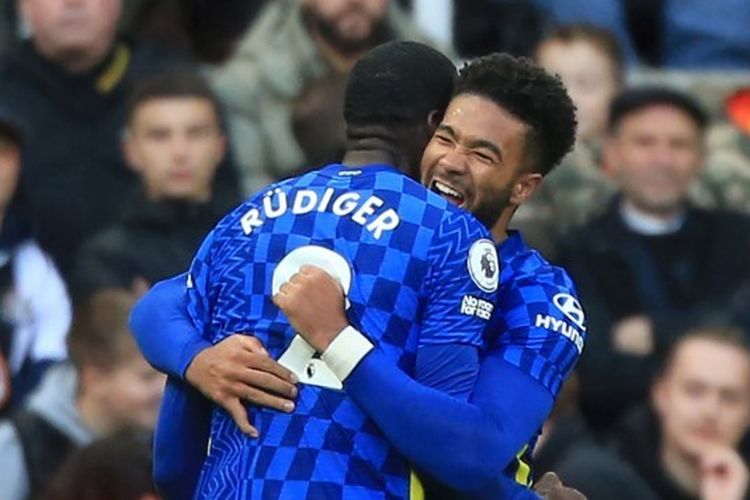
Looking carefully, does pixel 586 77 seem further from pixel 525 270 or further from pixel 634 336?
pixel 525 270

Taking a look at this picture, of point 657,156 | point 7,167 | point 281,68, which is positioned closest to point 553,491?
point 7,167

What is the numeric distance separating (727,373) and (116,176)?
1.95 m

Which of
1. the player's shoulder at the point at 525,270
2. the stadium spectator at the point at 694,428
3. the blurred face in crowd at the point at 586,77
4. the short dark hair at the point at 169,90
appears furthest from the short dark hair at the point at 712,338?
the player's shoulder at the point at 525,270

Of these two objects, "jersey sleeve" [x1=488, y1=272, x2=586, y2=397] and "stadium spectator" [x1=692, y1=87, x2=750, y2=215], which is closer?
"jersey sleeve" [x1=488, y1=272, x2=586, y2=397]

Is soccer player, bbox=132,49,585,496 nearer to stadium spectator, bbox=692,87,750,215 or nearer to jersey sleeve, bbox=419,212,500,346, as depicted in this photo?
jersey sleeve, bbox=419,212,500,346

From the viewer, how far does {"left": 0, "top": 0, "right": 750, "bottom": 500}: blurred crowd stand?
7230 millimetres

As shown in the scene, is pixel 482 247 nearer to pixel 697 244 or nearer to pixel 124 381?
pixel 124 381

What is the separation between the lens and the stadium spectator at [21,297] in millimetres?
7340

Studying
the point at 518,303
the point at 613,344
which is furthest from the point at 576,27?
the point at 518,303

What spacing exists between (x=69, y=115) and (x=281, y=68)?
70 cm

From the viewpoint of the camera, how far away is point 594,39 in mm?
8352

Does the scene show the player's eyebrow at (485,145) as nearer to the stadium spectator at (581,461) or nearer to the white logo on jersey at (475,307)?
the white logo on jersey at (475,307)

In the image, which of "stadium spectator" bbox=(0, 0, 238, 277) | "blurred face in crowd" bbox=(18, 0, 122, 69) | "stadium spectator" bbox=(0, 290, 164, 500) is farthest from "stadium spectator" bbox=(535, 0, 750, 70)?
"stadium spectator" bbox=(0, 290, 164, 500)

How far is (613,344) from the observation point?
771 cm
